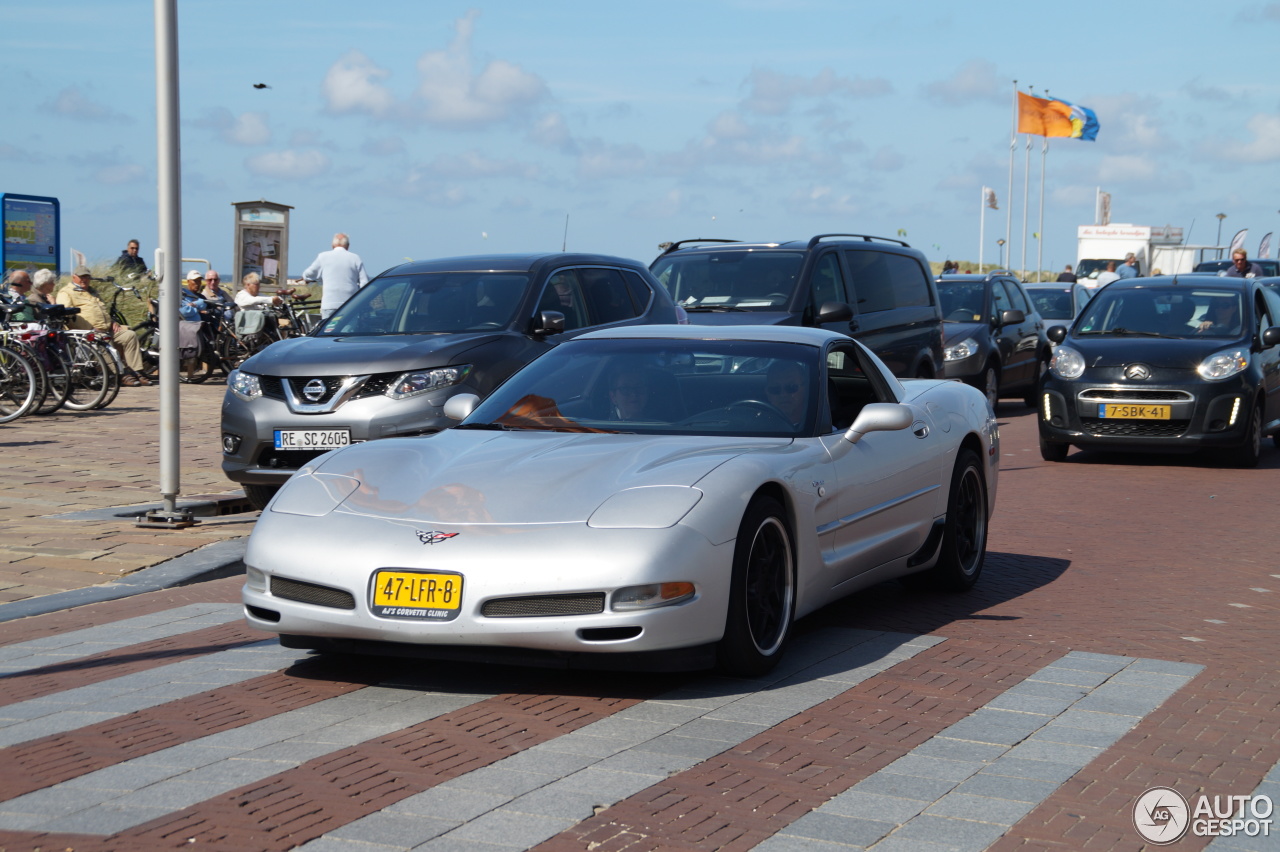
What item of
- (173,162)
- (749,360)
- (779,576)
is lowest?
(779,576)

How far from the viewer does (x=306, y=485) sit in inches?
225

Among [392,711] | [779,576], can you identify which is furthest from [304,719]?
[779,576]

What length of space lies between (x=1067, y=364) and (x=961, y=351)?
15.6ft

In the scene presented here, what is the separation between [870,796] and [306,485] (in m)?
2.64

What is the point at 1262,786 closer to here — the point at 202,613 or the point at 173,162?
the point at 202,613

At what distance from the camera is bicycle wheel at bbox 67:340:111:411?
16797 mm

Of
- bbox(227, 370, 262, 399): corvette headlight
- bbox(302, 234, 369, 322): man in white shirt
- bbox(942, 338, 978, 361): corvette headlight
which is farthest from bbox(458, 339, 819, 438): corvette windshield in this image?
bbox(942, 338, 978, 361): corvette headlight

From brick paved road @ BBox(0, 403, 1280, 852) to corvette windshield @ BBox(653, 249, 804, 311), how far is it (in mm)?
6618

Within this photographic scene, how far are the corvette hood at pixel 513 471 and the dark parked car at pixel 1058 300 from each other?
784 inches

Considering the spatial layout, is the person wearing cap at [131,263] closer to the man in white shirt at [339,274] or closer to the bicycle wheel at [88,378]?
the bicycle wheel at [88,378]

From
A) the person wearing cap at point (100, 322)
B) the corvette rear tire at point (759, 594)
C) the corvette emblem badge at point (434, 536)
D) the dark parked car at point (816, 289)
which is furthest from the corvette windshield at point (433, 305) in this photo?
the person wearing cap at point (100, 322)

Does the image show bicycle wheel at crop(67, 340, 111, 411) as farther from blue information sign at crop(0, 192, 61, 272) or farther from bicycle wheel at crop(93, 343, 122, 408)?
blue information sign at crop(0, 192, 61, 272)

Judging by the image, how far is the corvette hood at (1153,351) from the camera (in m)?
13.6

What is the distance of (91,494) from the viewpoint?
10.4m
